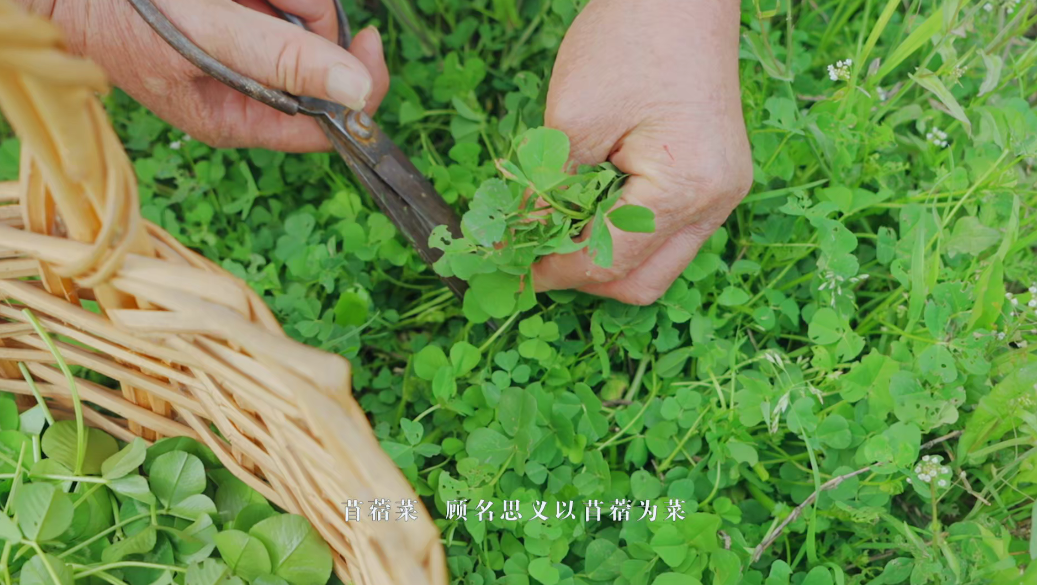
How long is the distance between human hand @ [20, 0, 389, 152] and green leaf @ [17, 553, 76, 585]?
32.4 inches

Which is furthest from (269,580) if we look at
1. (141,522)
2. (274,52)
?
(274,52)

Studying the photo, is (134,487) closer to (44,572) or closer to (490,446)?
(44,572)

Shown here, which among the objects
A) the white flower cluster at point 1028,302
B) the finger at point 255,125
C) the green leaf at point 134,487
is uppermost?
the finger at point 255,125

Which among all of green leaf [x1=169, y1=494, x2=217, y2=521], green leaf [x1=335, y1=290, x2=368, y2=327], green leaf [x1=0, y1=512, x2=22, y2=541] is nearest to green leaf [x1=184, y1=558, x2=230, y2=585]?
green leaf [x1=169, y1=494, x2=217, y2=521]

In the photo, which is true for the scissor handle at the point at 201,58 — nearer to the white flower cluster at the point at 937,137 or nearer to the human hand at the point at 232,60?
the human hand at the point at 232,60

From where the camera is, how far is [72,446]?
124cm

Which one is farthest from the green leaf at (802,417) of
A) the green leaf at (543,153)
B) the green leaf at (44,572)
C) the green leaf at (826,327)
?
the green leaf at (44,572)

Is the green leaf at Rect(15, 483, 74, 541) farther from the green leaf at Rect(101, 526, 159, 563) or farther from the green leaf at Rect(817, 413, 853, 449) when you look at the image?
the green leaf at Rect(817, 413, 853, 449)

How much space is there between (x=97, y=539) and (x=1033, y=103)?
233cm

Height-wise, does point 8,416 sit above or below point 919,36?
below

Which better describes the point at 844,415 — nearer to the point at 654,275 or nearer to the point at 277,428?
the point at 654,275

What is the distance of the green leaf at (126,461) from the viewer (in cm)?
119

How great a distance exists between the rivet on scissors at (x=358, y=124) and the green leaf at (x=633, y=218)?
0.50m

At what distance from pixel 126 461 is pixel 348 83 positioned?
0.71m
